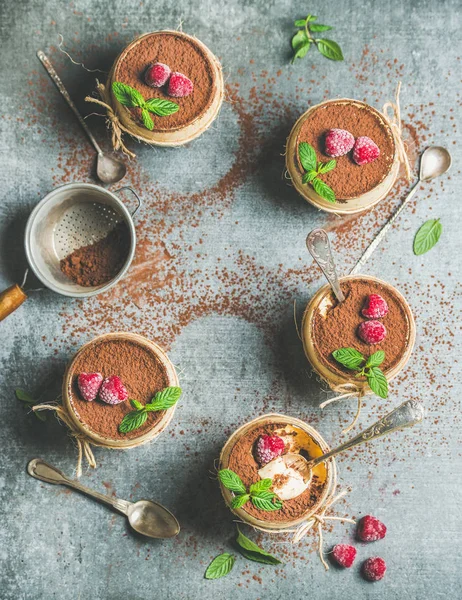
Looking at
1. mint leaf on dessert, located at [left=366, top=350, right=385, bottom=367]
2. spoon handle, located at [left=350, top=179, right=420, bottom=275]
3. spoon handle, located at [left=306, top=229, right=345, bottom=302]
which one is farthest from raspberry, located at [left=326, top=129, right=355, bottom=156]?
mint leaf on dessert, located at [left=366, top=350, right=385, bottom=367]

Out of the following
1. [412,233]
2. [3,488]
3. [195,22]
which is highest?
[195,22]

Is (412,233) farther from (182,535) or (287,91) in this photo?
(182,535)

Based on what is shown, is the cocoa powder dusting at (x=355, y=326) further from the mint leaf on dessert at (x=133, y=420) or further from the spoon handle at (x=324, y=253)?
the mint leaf on dessert at (x=133, y=420)

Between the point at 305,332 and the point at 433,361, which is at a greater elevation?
the point at 305,332

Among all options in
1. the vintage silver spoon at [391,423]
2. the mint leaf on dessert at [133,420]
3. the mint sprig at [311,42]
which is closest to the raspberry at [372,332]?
the vintage silver spoon at [391,423]

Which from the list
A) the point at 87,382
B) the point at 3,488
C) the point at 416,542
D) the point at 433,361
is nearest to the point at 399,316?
the point at 433,361

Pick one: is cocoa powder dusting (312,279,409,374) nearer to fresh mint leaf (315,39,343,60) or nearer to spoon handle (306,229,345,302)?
spoon handle (306,229,345,302)
